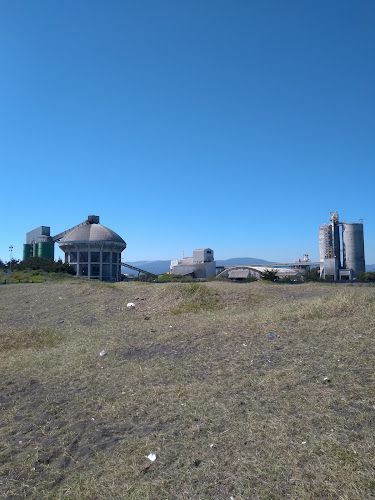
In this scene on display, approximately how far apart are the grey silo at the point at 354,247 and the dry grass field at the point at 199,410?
5094cm

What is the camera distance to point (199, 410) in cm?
358

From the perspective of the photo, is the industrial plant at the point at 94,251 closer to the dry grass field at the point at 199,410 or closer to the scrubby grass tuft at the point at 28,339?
the scrubby grass tuft at the point at 28,339

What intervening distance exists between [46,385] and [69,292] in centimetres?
969

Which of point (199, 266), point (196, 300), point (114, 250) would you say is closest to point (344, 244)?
point (199, 266)

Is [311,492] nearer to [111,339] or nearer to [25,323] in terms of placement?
[111,339]

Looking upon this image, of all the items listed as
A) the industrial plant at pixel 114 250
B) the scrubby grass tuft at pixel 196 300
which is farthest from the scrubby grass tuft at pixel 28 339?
the industrial plant at pixel 114 250

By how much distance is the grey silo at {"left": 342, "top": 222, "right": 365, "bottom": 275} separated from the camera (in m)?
53.9

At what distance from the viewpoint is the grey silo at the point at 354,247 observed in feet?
177

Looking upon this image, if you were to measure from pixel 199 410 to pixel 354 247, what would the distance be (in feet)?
183

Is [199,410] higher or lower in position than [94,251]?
lower

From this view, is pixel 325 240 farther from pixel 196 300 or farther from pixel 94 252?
pixel 196 300

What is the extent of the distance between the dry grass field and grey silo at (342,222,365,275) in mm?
50937

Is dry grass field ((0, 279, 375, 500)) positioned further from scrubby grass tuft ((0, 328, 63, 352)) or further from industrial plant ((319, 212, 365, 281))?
industrial plant ((319, 212, 365, 281))

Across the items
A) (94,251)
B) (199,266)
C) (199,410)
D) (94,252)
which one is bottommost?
(199,410)
